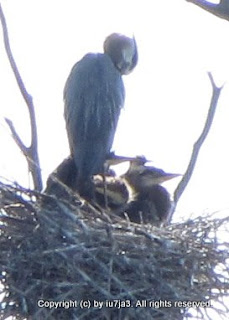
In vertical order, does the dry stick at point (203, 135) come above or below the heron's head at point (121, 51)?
below

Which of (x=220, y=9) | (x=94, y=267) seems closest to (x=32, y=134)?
(x=94, y=267)

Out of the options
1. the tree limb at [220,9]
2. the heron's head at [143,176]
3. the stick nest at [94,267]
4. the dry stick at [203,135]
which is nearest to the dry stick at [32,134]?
the stick nest at [94,267]

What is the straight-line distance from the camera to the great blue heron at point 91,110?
7.47 m

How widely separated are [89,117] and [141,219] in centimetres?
66

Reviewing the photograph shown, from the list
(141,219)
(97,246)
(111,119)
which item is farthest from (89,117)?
(97,246)

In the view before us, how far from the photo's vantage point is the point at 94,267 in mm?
6559

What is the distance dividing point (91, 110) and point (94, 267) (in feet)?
4.09

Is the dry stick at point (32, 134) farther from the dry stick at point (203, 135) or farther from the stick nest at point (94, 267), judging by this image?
the dry stick at point (203, 135)

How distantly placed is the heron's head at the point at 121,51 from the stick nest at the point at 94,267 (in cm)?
144

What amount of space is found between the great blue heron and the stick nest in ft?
2.40

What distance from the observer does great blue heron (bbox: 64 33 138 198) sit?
7.47 metres

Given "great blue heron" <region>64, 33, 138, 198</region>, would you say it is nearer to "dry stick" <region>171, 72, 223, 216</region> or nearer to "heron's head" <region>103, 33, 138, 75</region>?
"heron's head" <region>103, 33, 138, 75</region>

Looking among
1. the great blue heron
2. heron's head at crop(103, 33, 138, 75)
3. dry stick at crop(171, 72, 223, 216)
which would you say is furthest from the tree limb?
heron's head at crop(103, 33, 138, 75)

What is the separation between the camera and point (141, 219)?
718 cm
